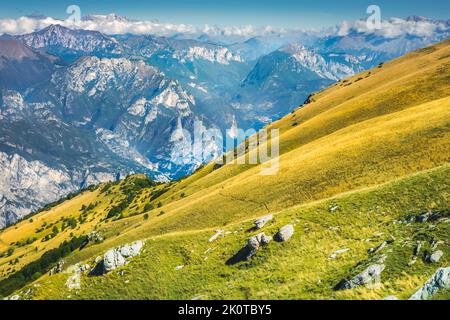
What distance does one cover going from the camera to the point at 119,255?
157 ft

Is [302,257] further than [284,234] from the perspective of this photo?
No

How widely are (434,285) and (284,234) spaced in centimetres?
1764

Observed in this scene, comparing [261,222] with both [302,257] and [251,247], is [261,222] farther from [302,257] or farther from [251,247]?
[302,257]

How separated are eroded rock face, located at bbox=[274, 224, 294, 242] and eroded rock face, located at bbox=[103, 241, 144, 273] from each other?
18389 millimetres

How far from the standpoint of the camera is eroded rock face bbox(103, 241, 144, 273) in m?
46.6

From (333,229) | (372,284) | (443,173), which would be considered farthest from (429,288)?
(443,173)

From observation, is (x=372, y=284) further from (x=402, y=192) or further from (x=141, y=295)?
(x=141, y=295)

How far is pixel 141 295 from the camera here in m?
40.4

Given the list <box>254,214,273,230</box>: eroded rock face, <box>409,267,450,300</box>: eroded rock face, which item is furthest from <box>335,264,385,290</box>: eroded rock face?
<box>254,214,273,230</box>: eroded rock face

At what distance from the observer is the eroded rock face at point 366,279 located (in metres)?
29.1

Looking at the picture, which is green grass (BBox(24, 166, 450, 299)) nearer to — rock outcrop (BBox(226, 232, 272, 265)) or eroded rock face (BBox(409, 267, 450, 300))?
rock outcrop (BBox(226, 232, 272, 265))

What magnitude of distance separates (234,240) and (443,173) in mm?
24927

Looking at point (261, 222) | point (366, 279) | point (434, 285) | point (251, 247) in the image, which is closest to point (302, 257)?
point (251, 247)

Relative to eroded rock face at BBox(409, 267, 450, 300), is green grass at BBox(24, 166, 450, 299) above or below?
below
